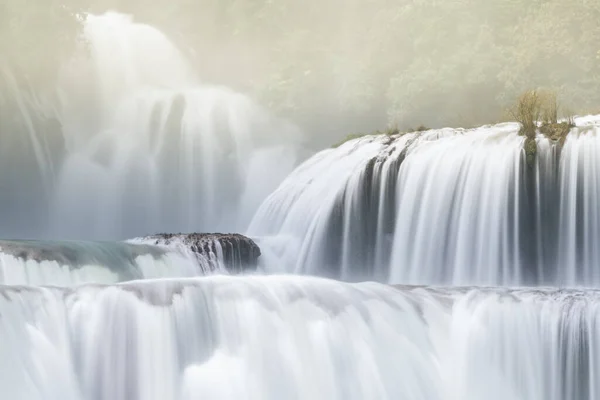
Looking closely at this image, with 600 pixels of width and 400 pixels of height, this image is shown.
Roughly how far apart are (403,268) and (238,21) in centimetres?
1446

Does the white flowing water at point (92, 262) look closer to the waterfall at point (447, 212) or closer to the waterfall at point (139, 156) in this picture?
the waterfall at point (447, 212)

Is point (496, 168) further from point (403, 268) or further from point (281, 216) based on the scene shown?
point (281, 216)

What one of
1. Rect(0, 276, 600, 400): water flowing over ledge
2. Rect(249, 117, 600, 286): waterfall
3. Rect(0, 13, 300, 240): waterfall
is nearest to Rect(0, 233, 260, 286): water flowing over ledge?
Rect(249, 117, 600, 286): waterfall

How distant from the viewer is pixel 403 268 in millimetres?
14305

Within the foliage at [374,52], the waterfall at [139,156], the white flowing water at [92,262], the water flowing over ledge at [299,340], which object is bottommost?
Result: the water flowing over ledge at [299,340]

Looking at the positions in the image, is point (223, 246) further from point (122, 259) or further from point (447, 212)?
point (447, 212)

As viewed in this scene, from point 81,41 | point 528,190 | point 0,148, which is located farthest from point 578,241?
point 81,41

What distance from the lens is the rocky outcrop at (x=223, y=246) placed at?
13883mm

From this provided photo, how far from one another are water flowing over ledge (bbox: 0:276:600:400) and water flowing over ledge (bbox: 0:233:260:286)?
2452 mm

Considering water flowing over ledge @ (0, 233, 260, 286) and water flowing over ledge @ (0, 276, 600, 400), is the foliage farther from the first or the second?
water flowing over ledge @ (0, 276, 600, 400)

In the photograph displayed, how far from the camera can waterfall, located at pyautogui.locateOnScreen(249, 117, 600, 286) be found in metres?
13.0

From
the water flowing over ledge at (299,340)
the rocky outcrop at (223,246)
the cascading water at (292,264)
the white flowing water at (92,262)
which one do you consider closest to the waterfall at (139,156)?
the cascading water at (292,264)

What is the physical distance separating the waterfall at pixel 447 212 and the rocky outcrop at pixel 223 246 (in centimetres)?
84

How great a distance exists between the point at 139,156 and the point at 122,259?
10.6 m
